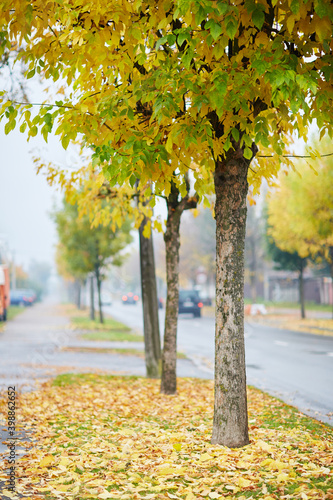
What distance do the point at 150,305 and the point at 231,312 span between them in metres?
5.52

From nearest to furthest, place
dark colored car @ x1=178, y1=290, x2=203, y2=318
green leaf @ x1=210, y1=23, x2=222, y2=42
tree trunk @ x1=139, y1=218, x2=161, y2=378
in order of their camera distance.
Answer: green leaf @ x1=210, y1=23, x2=222, y2=42
tree trunk @ x1=139, y1=218, x2=161, y2=378
dark colored car @ x1=178, y1=290, x2=203, y2=318

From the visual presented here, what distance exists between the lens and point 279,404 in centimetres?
831

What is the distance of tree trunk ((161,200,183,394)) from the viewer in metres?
8.80

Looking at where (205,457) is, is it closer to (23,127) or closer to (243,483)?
(243,483)

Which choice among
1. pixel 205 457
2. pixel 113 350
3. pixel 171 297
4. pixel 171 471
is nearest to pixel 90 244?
pixel 113 350

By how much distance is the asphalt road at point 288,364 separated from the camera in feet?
30.6

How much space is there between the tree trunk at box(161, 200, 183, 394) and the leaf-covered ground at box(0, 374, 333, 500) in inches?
27.1

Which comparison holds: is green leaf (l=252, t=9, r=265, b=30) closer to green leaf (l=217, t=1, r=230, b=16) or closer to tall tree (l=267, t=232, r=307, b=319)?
green leaf (l=217, t=1, r=230, b=16)

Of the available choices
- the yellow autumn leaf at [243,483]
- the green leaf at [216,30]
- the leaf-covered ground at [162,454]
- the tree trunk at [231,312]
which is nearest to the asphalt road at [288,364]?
the leaf-covered ground at [162,454]

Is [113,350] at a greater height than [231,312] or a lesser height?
lesser

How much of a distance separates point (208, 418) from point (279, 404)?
1.72m

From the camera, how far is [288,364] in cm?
1390

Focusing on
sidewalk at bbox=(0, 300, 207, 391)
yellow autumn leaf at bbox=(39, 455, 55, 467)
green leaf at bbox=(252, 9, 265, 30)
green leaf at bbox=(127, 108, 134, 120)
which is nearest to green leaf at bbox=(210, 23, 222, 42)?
green leaf at bbox=(252, 9, 265, 30)

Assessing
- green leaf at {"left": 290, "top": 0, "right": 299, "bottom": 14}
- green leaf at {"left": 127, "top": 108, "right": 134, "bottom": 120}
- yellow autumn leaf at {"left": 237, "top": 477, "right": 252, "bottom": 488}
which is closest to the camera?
green leaf at {"left": 290, "top": 0, "right": 299, "bottom": 14}
